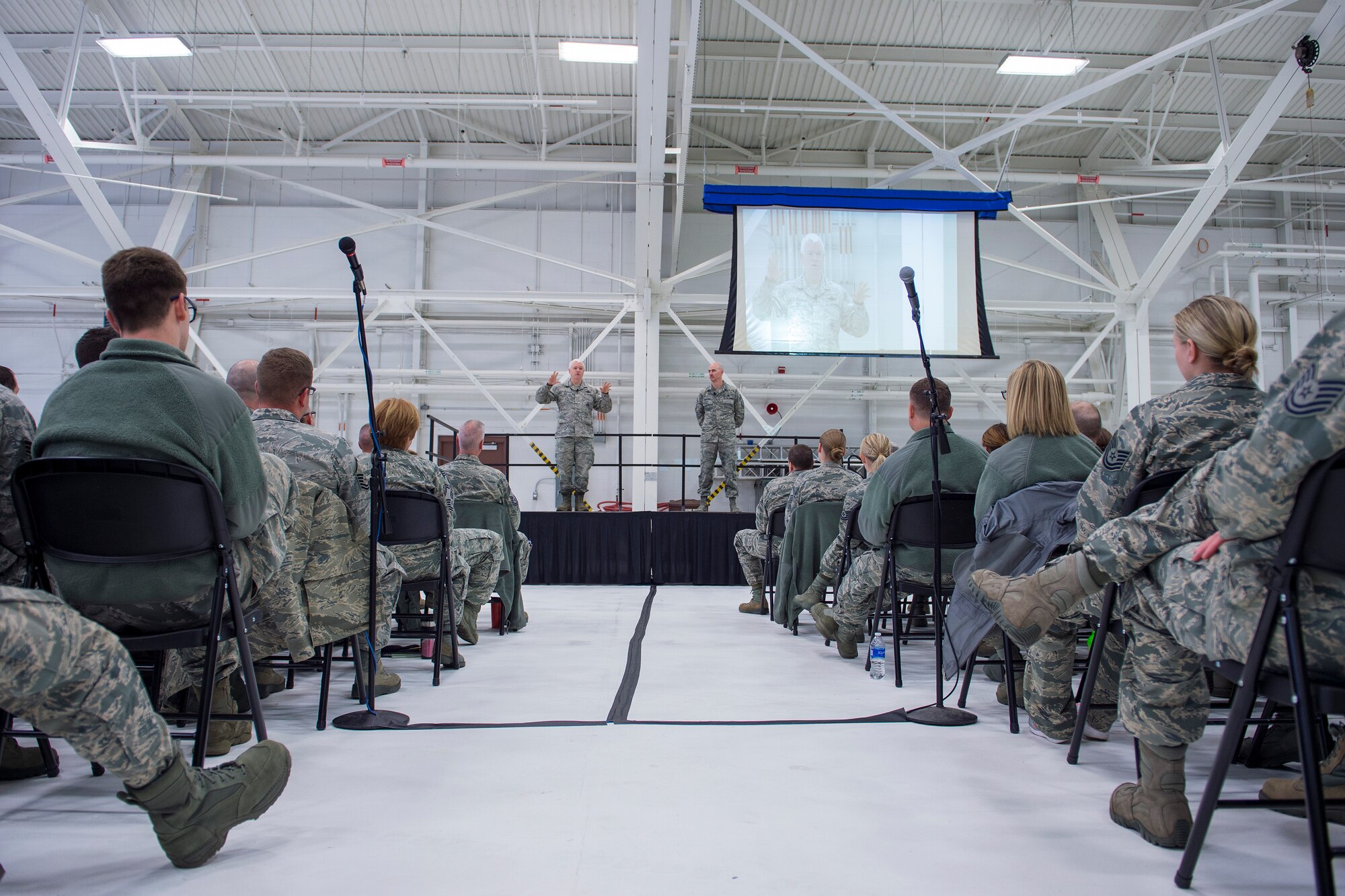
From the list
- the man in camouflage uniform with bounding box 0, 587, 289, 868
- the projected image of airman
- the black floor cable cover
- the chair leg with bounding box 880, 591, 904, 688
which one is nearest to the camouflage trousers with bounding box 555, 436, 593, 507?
the projected image of airman

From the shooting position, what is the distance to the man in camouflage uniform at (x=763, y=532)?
4434 mm

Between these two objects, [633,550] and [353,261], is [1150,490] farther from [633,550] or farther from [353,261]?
[633,550]

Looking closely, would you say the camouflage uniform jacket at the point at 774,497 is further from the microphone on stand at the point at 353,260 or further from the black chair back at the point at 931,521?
the microphone on stand at the point at 353,260

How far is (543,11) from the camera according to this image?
8.70 metres

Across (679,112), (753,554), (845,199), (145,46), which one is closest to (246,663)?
(753,554)

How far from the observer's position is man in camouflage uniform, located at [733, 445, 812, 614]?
4.43m

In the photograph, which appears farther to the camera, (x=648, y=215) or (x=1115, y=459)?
(x=648, y=215)

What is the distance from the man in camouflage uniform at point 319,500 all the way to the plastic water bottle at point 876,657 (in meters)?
1.68

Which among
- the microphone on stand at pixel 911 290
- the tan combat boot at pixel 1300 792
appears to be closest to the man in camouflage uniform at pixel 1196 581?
the tan combat boot at pixel 1300 792

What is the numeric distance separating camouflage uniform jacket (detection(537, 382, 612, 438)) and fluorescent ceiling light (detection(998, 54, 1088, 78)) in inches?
213

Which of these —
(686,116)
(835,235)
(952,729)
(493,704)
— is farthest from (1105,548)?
(686,116)

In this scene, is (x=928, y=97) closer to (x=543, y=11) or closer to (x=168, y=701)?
(x=543, y=11)

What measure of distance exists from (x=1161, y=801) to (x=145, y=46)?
9.76 m

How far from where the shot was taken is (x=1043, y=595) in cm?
166
